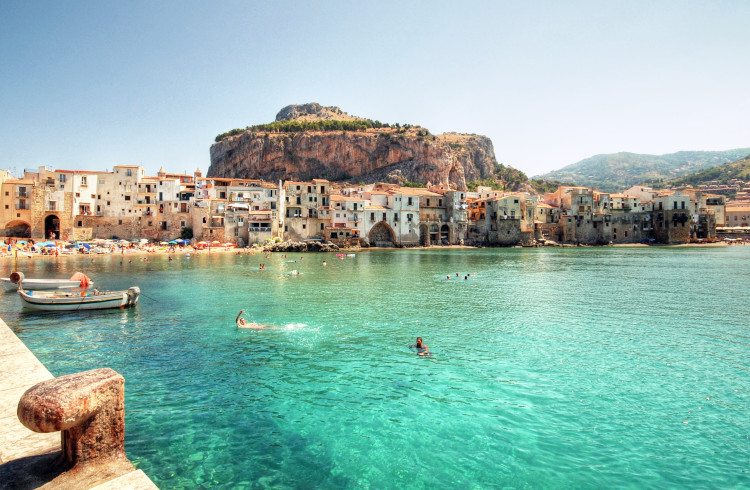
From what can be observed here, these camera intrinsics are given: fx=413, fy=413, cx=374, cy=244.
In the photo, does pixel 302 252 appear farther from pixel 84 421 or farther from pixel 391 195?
pixel 84 421

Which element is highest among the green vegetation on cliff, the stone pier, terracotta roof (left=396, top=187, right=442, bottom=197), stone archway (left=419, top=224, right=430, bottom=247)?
the green vegetation on cliff

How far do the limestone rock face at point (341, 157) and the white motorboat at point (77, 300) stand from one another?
102557 mm

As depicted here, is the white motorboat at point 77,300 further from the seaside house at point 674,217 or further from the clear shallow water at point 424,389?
the seaside house at point 674,217

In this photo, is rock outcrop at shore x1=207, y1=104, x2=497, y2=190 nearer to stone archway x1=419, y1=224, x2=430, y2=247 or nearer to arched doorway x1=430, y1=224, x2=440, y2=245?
arched doorway x1=430, y1=224, x2=440, y2=245

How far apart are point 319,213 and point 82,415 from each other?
240ft

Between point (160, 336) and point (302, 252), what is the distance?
5097 cm

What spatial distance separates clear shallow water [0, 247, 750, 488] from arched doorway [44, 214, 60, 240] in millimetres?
47448

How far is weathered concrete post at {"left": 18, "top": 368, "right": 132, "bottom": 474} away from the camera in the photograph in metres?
4.38

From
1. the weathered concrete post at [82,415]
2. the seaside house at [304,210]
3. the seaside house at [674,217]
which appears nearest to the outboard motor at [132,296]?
the weathered concrete post at [82,415]

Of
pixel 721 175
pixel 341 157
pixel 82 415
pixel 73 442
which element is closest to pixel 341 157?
pixel 341 157

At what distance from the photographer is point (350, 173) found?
12669cm

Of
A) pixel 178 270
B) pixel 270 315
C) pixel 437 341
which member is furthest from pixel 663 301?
pixel 178 270

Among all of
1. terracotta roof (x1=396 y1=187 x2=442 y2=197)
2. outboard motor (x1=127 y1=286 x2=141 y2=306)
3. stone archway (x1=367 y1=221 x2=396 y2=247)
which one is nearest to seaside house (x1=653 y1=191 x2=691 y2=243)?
terracotta roof (x1=396 y1=187 x2=442 y2=197)

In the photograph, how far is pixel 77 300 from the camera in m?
22.3
